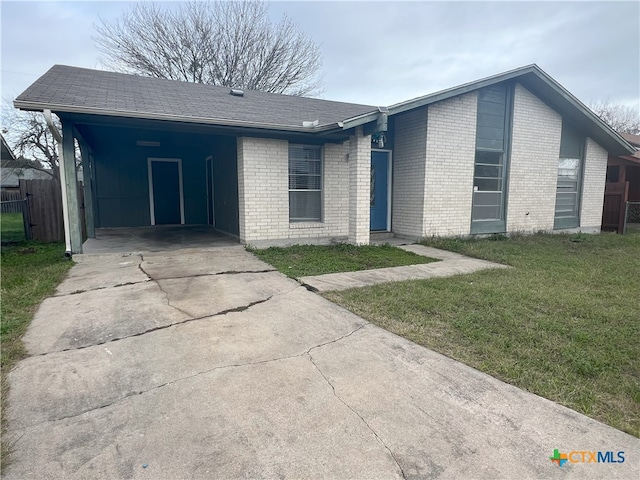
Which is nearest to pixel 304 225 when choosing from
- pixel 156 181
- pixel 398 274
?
pixel 398 274

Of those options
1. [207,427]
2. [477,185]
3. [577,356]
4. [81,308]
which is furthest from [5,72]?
[577,356]

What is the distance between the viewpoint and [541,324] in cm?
392

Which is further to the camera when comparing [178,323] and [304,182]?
[304,182]

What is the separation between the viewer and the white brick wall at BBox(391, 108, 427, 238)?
9461mm

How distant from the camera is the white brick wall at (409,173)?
946 cm

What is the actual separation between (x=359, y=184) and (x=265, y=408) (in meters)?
6.32

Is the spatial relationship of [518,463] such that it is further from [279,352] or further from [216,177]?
[216,177]

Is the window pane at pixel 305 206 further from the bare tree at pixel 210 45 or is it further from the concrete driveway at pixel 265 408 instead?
the bare tree at pixel 210 45

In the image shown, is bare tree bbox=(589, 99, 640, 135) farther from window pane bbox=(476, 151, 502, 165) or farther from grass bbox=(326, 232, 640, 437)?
grass bbox=(326, 232, 640, 437)

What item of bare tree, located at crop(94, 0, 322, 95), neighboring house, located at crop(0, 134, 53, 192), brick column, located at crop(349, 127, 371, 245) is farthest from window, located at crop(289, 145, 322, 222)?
neighboring house, located at crop(0, 134, 53, 192)

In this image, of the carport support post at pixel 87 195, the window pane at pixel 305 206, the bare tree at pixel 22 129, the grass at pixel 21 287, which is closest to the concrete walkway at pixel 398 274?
the window pane at pixel 305 206

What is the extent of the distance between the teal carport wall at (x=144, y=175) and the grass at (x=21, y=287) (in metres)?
3.09

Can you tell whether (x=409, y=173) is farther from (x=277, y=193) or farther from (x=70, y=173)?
(x=70, y=173)

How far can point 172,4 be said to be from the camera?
63.1 ft
